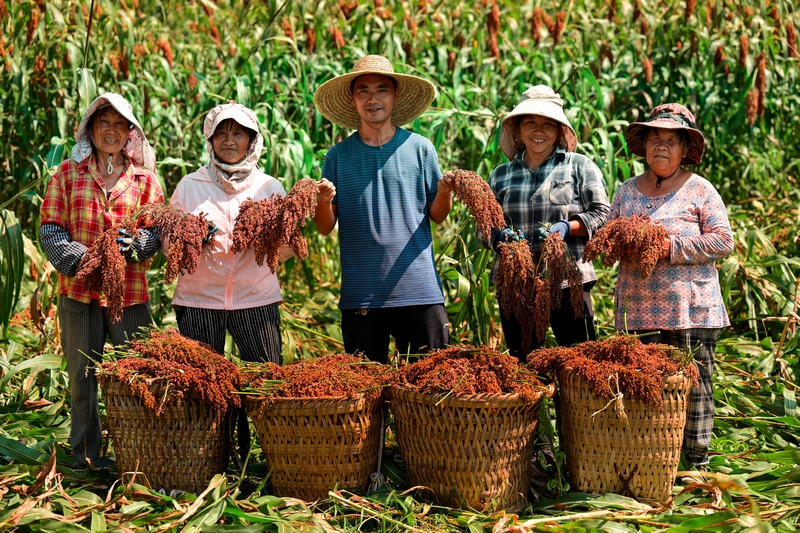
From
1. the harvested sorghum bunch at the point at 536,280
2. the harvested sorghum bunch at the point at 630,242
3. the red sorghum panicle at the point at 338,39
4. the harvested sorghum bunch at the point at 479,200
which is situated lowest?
the harvested sorghum bunch at the point at 536,280

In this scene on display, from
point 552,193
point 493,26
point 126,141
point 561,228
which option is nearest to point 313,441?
point 561,228

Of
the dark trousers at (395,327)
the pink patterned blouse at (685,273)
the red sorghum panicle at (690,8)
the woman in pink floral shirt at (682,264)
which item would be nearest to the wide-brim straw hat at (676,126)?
the woman in pink floral shirt at (682,264)

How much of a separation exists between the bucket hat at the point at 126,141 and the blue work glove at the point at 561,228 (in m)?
1.68

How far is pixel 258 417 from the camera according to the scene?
302 cm

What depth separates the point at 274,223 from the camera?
311 cm

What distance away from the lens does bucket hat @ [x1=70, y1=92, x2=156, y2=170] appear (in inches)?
129

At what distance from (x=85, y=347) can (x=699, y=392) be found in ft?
8.14

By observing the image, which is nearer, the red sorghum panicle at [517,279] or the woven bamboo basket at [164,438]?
the woven bamboo basket at [164,438]

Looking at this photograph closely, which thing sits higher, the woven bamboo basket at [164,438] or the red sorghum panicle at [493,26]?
the red sorghum panicle at [493,26]

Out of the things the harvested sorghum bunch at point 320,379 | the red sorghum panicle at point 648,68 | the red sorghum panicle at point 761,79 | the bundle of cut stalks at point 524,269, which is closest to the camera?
the harvested sorghum bunch at point 320,379

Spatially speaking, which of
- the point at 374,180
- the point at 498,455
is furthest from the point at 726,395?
the point at 374,180

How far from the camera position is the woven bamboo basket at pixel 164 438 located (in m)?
3.02

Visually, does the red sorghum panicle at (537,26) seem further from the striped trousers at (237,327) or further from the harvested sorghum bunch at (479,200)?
the striped trousers at (237,327)

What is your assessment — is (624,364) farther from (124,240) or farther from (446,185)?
(124,240)
